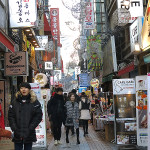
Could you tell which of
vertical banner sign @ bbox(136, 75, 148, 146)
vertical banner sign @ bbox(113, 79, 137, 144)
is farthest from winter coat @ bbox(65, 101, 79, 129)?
vertical banner sign @ bbox(136, 75, 148, 146)

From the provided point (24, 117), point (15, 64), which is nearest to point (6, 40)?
point (15, 64)

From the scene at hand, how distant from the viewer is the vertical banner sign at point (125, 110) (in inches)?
380

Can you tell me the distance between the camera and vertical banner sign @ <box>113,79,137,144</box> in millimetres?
9664

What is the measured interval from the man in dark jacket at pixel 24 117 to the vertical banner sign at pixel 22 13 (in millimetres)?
9175

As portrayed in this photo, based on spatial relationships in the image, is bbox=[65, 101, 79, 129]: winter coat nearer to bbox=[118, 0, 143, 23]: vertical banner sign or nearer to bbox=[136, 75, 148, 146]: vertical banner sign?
bbox=[136, 75, 148, 146]: vertical banner sign

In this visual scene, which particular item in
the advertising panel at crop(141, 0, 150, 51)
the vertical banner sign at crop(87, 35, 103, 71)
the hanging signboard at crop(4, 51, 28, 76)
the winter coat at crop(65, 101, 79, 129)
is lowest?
the winter coat at crop(65, 101, 79, 129)

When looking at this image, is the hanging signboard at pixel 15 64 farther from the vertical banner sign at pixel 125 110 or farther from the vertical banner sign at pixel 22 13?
the vertical banner sign at pixel 125 110

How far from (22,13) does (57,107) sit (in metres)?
5.79

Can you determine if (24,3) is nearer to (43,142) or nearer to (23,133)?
(43,142)

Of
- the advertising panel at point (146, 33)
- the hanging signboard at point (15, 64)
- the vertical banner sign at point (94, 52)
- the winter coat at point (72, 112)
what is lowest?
the winter coat at point (72, 112)

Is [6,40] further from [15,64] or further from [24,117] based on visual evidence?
[24,117]

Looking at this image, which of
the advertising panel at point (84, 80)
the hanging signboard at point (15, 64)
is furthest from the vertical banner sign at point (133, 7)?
the advertising panel at point (84, 80)

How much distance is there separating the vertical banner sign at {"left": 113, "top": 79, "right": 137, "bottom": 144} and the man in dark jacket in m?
4.41

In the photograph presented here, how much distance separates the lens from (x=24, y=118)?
18.7 ft
